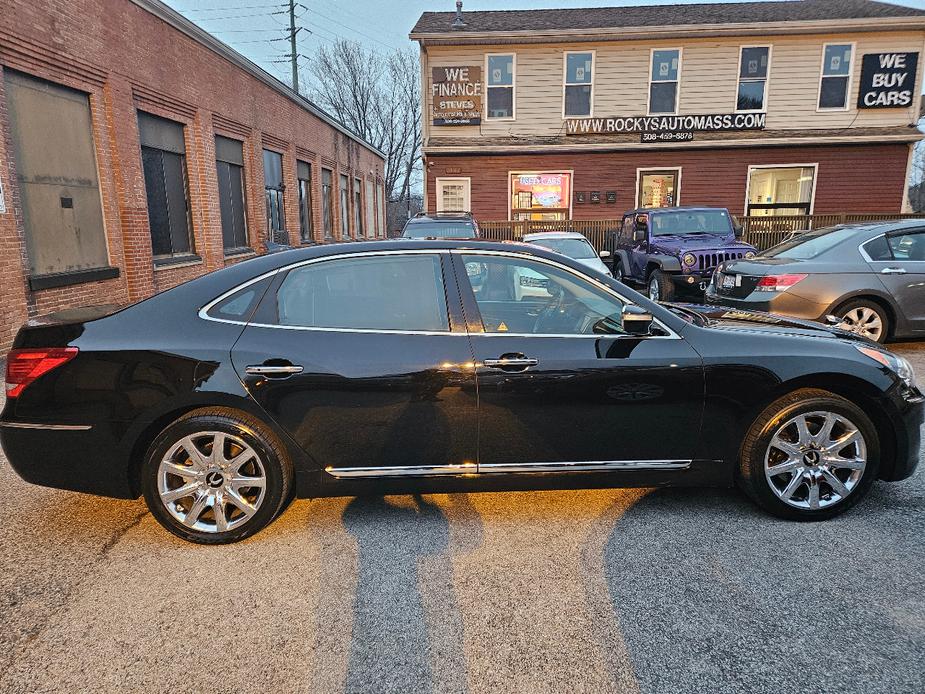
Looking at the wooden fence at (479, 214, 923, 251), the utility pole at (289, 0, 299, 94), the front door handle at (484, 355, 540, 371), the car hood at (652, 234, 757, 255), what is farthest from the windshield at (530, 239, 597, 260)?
the utility pole at (289, 0, 299, 94)

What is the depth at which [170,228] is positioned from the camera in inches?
457

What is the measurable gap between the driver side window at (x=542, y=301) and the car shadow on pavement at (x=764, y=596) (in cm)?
114

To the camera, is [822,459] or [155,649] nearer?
[155,649]

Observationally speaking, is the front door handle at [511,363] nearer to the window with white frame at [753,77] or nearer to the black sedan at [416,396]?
the black sedan at [416,396]

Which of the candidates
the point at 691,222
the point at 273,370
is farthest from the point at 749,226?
the point at 273,370

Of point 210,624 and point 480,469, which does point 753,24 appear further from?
point 210,624

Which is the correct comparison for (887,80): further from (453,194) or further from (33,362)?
(33,362)

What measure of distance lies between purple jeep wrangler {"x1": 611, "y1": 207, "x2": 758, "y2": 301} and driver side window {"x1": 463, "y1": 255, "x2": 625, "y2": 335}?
24.3 feet

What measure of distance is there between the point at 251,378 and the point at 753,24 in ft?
65.1

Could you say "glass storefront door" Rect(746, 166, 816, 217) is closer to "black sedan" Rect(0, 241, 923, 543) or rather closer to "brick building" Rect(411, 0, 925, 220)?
"brick building" Rect(411, 0, 925, 220)

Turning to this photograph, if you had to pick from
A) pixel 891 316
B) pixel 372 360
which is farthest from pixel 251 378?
pixel 891 316

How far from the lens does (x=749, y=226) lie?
674 inches

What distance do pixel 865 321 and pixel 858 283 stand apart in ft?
1.61

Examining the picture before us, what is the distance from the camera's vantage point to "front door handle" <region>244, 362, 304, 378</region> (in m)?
2.96
